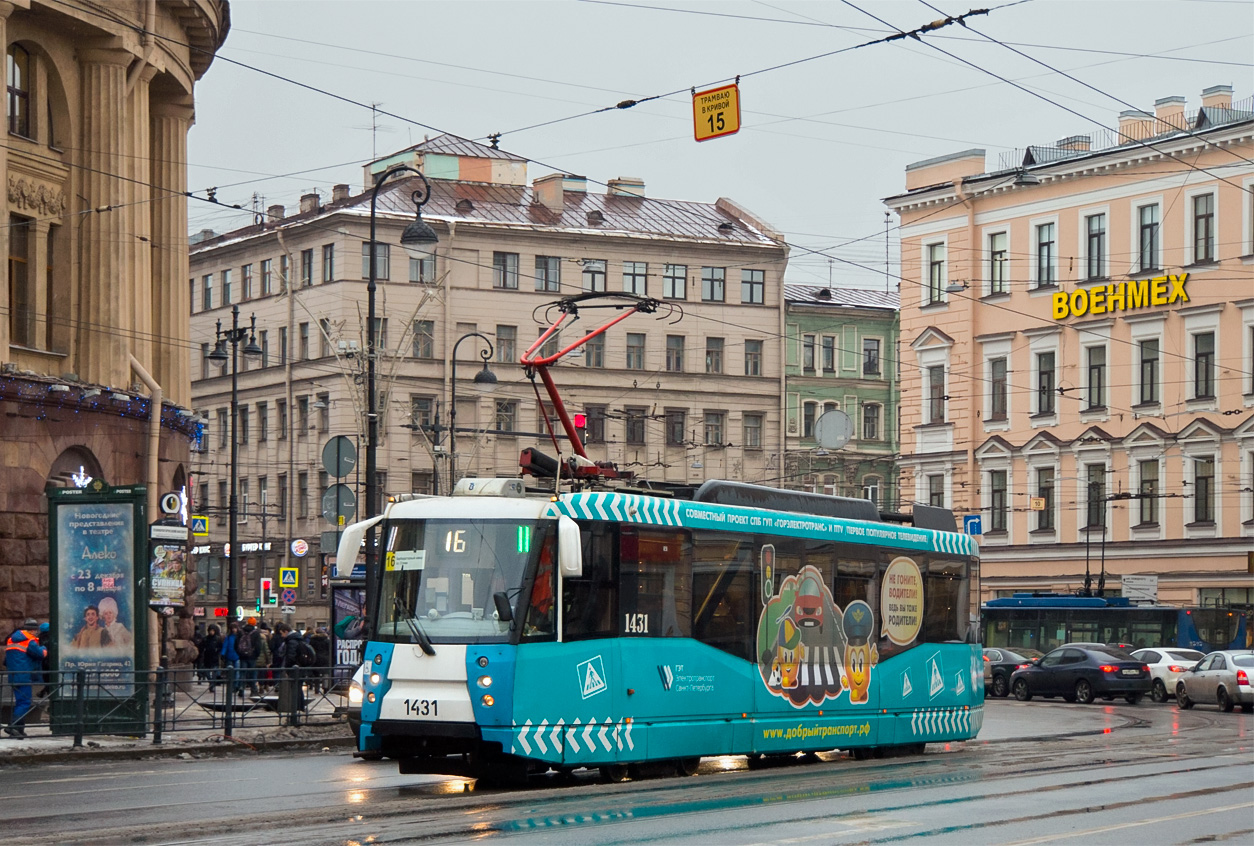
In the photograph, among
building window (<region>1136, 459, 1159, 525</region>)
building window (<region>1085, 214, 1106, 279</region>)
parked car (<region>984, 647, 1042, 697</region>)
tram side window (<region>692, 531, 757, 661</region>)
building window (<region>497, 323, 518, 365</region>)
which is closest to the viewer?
tram side window (<region>692, 531, 757, 661</region>)

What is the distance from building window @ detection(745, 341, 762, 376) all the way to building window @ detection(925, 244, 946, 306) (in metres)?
16.6

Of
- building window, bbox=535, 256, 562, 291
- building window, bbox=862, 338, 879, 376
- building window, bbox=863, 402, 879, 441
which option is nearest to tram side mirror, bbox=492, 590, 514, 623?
building window, bbox=535, 256, 562, 291

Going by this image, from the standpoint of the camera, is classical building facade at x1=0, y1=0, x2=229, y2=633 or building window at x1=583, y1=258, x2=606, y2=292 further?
building window at x1=583, y1=258, x2=606, y2=292

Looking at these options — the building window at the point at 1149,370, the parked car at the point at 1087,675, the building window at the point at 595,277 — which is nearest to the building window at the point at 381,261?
the building window at the point at 595,277

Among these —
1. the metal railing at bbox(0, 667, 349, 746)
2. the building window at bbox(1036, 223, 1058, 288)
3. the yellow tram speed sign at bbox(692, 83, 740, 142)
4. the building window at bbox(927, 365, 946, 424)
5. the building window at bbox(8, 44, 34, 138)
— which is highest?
the building window at bbox(1036, 223, 1058, 288)

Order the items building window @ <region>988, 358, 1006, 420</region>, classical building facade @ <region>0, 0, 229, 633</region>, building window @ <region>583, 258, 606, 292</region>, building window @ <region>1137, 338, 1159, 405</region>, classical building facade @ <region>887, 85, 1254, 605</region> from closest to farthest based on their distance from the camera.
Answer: classical building facade @ <region>0, 0, 229, 633</region> < classical building facade @ <region>887, 85, 1254, 605</region> < building window @ <region>1137, 338, 1159, 405</region> < building window @ <region>988, 358, 1006, 420</region> < building window @ <region>583, 258, 606, 292</region>

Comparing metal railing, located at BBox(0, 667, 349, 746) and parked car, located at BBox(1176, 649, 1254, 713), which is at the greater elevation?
metal railing, located at BBox(0, 667, 349, 746)

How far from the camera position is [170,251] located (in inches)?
1452

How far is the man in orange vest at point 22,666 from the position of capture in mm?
23562

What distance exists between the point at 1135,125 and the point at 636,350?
2582 cm

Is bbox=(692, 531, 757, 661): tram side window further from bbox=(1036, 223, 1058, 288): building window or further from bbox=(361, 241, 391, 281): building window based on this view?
bbox=(361, 241, 391, 281): building window

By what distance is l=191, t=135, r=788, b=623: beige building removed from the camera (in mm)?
75250

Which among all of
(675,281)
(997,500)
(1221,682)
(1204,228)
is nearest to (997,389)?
(997,500)

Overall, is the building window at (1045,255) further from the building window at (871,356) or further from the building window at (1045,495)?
the building window at (871,356)
